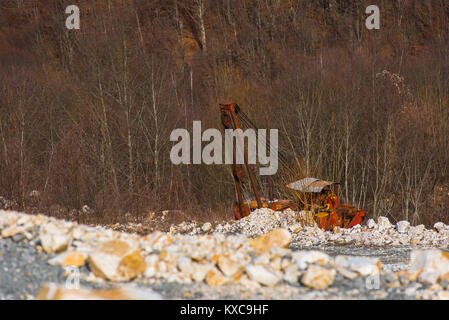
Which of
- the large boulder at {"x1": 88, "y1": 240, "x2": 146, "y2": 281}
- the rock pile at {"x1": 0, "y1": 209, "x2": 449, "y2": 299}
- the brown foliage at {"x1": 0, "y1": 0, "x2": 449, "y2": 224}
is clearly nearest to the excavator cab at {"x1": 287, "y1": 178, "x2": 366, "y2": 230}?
the brown foliage at {"x1": 0, "y1": 0, "x2": 449, "y2": 224}

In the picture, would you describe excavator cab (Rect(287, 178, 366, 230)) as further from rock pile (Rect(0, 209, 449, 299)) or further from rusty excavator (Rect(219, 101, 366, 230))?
rock pile (Rect(0, 209, 449, 299))

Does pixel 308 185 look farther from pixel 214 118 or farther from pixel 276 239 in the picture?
pixel 214 118

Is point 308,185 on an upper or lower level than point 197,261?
lower

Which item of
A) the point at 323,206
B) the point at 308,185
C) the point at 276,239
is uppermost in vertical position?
the point at 276,239

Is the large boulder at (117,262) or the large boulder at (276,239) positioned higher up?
the large boulder at (117,262)

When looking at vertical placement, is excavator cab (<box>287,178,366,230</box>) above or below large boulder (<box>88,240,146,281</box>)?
below

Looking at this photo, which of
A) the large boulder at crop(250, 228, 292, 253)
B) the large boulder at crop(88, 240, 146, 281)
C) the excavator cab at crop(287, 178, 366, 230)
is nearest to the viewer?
the large boulder at crop(88, 240, 146, 281)

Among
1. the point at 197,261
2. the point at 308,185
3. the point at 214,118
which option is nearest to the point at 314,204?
the point at 308,185

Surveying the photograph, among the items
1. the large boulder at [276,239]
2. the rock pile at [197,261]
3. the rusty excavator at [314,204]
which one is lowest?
the rusty excavator at [314,204]

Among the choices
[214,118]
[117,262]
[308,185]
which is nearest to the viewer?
[117,262]

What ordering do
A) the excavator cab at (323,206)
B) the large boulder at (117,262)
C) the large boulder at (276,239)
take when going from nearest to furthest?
1. the large boulder at (117,262)
2. the large boulder at (276,239)
3. the excavator cab at (323,206)

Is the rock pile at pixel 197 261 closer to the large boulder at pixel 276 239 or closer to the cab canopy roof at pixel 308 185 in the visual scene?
the large boulder at pixel 276 239

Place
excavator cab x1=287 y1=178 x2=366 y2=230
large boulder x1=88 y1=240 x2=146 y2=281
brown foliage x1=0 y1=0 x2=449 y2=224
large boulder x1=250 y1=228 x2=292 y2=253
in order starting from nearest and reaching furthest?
large boulder x1=88 y1=240 x2=146 y2=281
large boulder x1=250 y1=228 x2=292 y2=253
excavator cab x1=287 y1=178 x2=366 y2=230
brown foliage x1=0 y1=0 x2=449 y2=224

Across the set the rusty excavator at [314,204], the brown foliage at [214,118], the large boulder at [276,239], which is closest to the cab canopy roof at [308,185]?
the rusty excavator at [314,204]
